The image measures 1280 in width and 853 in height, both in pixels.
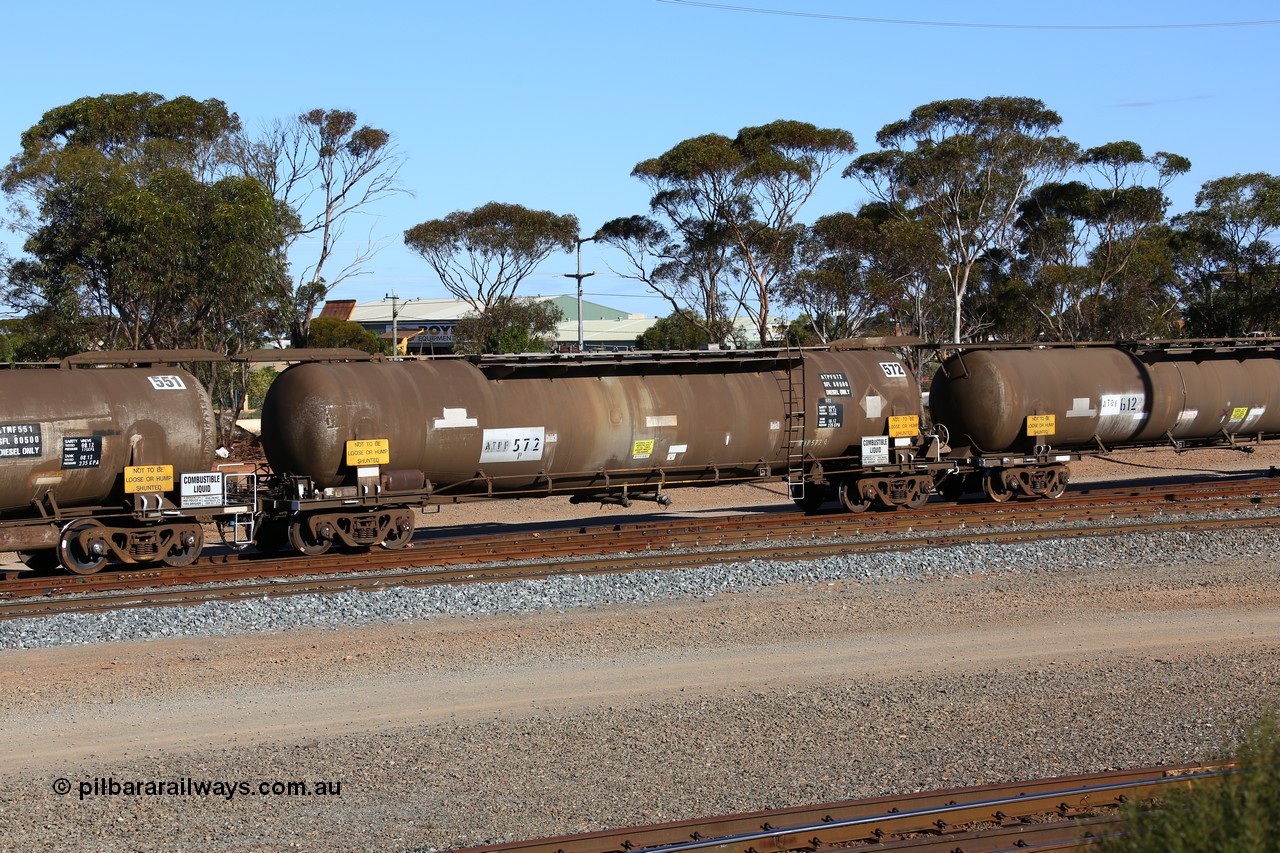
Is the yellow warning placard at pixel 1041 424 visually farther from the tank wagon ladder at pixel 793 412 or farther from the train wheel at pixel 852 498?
the tank wagon ladder at pixel 793 412

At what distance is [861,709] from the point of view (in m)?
10.7

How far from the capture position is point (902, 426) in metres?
23.8

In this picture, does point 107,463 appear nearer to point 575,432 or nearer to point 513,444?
point 513,444

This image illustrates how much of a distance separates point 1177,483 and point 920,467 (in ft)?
35.2

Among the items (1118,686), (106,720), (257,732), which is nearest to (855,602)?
(1118,686)

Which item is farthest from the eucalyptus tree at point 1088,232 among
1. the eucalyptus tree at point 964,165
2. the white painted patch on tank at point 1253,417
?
the white painted patch on tank at point 1253,417

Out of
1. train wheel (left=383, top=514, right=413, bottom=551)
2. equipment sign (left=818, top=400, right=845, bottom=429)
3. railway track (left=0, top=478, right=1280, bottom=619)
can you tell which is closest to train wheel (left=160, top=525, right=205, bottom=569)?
railway track (left=0, top=478, right=1280, bottom=619)

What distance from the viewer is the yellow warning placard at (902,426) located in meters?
23.7

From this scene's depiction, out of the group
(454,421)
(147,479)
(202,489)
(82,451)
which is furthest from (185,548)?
(454,421)

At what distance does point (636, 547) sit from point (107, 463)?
8.60m

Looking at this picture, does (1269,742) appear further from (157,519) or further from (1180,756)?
(157,519)

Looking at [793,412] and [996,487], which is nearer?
[793,412]

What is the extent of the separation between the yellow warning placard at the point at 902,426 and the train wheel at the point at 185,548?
1348 cm

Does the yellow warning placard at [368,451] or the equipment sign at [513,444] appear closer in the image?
the yellow warning placard at [368,451]
